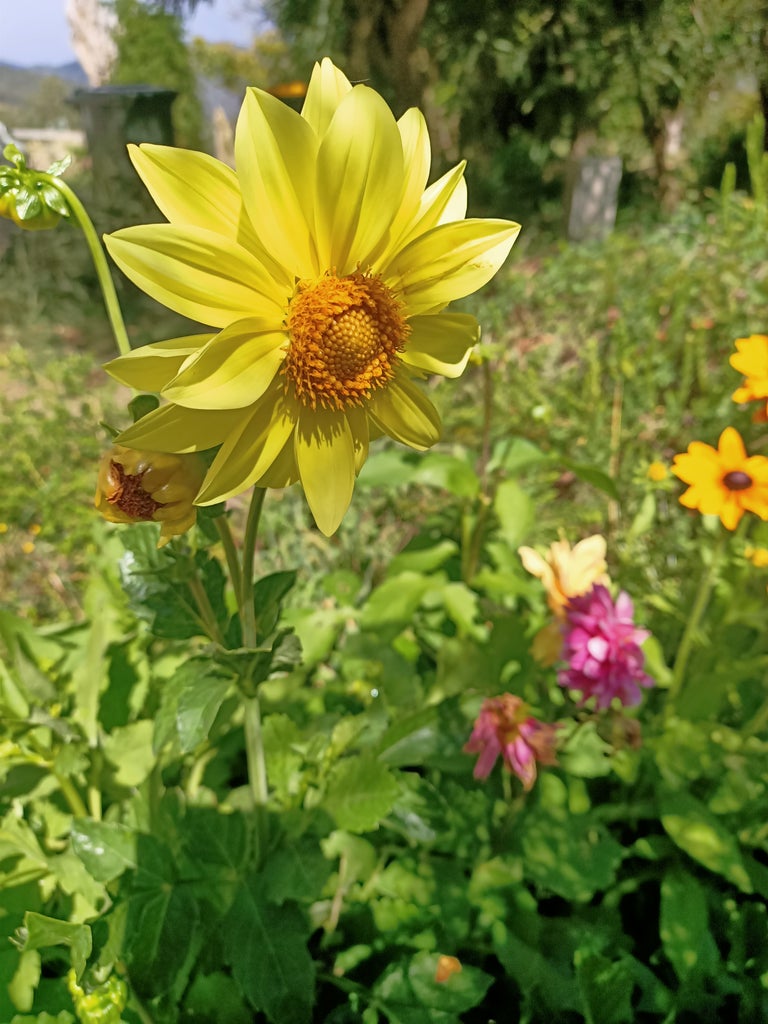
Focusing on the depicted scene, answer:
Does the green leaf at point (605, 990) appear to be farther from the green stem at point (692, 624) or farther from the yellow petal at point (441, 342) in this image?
the yellow petal at point (441, 342)

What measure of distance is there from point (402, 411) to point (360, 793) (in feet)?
1.55

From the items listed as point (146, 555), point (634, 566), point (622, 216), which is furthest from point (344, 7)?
point (146, 555)

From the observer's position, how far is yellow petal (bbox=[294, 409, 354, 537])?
1.65 ft

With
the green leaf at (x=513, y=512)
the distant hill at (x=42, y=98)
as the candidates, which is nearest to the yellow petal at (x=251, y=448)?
the green leaf at (x=513, y=512)

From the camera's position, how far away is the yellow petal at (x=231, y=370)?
1.37ft

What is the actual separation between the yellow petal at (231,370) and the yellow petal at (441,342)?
0.10 meters

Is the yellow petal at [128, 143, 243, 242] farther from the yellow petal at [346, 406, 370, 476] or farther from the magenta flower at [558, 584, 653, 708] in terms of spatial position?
the magenta flower at [558, 584, 653, 708]

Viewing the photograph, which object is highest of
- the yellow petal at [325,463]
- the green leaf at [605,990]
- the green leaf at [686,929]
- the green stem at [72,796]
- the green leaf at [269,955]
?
the yellow petal at [325,463]

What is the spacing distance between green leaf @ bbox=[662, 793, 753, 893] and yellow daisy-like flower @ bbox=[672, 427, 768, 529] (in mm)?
409

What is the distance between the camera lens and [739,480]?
0.91 m

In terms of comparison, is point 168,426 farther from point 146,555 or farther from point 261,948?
point 261,948

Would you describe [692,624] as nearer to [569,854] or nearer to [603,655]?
[603,655]

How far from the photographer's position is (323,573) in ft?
5.06

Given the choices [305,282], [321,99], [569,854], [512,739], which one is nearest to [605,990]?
[569,854]
